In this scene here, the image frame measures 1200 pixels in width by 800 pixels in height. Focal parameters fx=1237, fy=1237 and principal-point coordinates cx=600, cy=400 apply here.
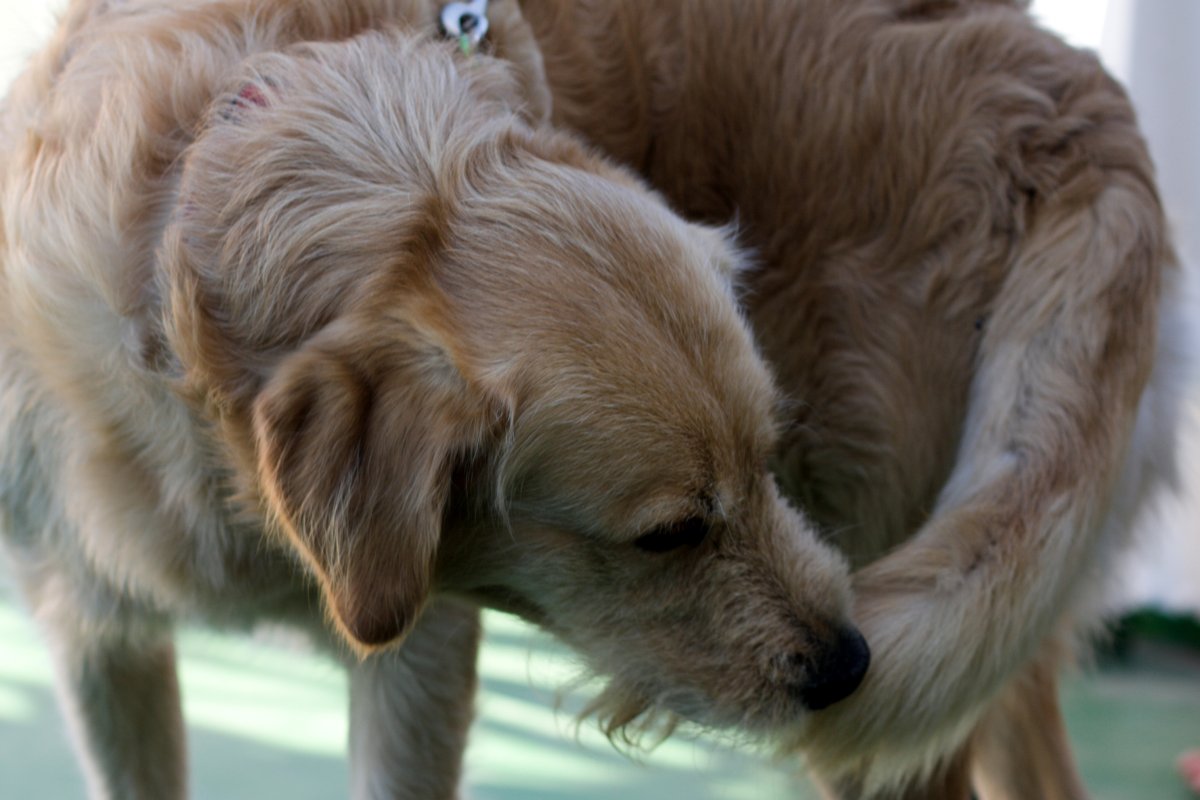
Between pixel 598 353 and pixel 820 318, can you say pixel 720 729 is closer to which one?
pixel 598 353

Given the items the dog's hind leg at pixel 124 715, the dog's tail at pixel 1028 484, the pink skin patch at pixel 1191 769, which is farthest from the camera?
the pink skin patch at pixel 1191 769

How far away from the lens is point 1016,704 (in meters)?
2.30

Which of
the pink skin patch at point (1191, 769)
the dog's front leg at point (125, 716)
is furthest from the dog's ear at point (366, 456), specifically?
the pink skin patch at point (1191, 769)

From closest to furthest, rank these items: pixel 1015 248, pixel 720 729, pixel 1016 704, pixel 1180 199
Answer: pixel 720 729
pixel 1015 248
pixel 1016 704
pixel 1180 199

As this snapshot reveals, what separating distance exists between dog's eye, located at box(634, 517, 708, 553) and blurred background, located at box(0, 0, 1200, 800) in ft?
3.16

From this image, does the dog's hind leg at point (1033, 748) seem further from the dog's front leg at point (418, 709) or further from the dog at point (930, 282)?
the dog's front leg at point (418, 709)

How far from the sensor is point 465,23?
178cm

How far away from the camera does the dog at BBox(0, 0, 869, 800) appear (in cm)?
136

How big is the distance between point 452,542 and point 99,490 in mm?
506

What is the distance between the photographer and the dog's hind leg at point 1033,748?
230cm

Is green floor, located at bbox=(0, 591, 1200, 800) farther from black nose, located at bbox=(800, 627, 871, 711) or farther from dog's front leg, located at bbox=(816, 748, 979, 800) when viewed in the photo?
black nose, located at bbox=(800, 627, 871, 711)

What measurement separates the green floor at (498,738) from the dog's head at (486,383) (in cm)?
102

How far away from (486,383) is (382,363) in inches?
4.5

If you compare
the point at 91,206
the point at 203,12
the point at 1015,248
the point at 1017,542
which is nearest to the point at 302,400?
the point at 91,206
